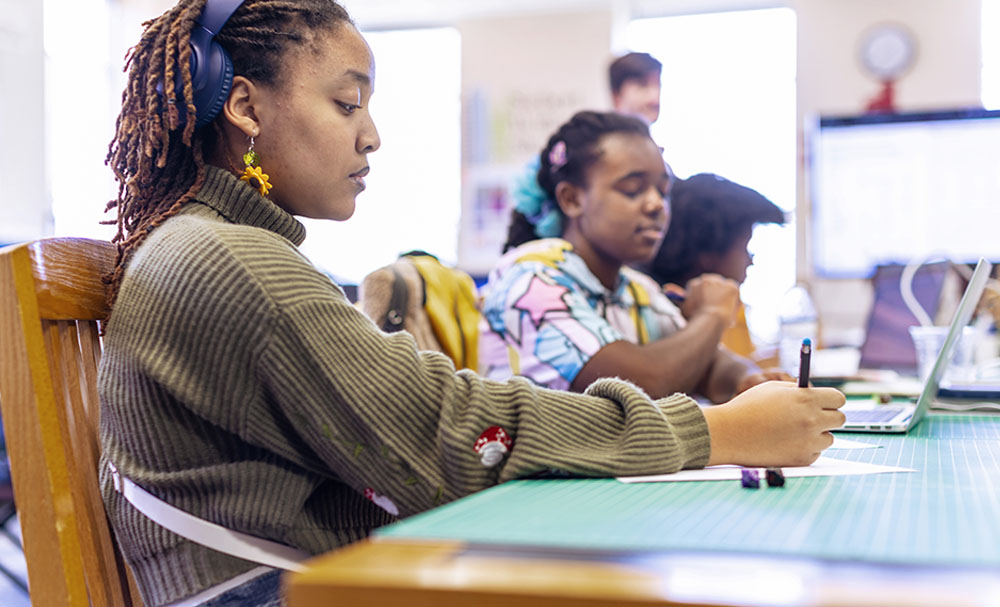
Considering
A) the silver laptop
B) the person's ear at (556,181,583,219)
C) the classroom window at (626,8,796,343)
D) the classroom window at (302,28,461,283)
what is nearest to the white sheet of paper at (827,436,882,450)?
the silver laptop

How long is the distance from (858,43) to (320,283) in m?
3.93

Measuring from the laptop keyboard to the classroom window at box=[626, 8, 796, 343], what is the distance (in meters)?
2.78

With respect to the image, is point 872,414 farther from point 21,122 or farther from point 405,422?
point 21,122

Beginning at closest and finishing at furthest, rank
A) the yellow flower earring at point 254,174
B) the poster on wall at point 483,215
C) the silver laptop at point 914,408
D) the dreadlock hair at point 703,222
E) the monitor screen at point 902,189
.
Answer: the yellow flower earring at point 254,174
the silver laptop at point 914,408
the monitor screen at point 902,189
the dreadlock hair at point 703,222
the poster on wall at point 483,215

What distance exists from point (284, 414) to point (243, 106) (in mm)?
371

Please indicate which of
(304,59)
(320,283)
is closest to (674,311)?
(304,59)

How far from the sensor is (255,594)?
771 mm


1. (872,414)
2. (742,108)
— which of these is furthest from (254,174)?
(742,108)

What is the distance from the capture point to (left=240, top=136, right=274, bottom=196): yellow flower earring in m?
0.93

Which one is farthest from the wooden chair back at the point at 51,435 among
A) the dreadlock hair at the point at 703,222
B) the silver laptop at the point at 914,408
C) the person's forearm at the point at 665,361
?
the dreadlock hair at the point at 703,222

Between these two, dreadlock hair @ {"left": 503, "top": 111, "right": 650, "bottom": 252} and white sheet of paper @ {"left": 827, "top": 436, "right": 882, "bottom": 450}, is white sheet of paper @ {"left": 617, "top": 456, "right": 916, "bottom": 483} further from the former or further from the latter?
dreadlock hair @ {"left": 503, "top": 111, "right": 650, "bottom": 252}

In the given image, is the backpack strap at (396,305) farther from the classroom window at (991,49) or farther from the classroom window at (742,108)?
the classroom window at (991,49)

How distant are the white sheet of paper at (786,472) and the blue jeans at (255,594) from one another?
0.30m

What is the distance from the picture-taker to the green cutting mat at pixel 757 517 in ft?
1.53
